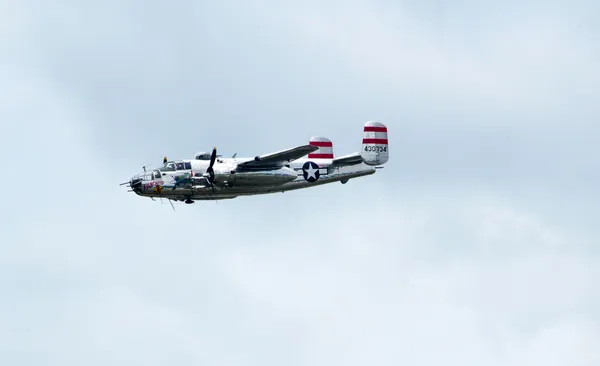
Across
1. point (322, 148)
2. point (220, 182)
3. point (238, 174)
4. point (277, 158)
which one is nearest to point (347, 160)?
point (322, 148)

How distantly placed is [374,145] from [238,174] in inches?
483

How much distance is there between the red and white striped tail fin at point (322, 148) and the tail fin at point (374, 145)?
2.85 m

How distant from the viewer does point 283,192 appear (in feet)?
351

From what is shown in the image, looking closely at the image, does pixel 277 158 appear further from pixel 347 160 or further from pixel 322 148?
pixel 347 160

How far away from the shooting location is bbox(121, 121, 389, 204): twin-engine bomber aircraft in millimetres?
101375

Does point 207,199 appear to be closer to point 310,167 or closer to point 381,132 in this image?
point 310,167

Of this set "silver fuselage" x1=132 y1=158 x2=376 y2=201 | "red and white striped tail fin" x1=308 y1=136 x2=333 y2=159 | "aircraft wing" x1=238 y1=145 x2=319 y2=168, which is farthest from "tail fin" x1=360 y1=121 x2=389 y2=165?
"aircraft wing" x1=238 y1=145 x2=319 y2=168

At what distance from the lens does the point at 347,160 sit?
348 ft

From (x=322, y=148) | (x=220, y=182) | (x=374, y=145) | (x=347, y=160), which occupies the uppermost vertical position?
(x=322, y=148)

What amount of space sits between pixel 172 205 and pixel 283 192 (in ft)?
30.7

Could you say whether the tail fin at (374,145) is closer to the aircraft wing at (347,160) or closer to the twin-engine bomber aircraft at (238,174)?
the twin-engine bomber aircraft at (238,174)

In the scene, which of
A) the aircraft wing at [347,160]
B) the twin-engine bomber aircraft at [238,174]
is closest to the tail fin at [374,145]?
the twin-engine bomber aircraft at [238,174]

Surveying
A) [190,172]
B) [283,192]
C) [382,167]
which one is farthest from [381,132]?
[190,172]

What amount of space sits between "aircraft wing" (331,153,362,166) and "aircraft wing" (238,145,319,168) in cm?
555
